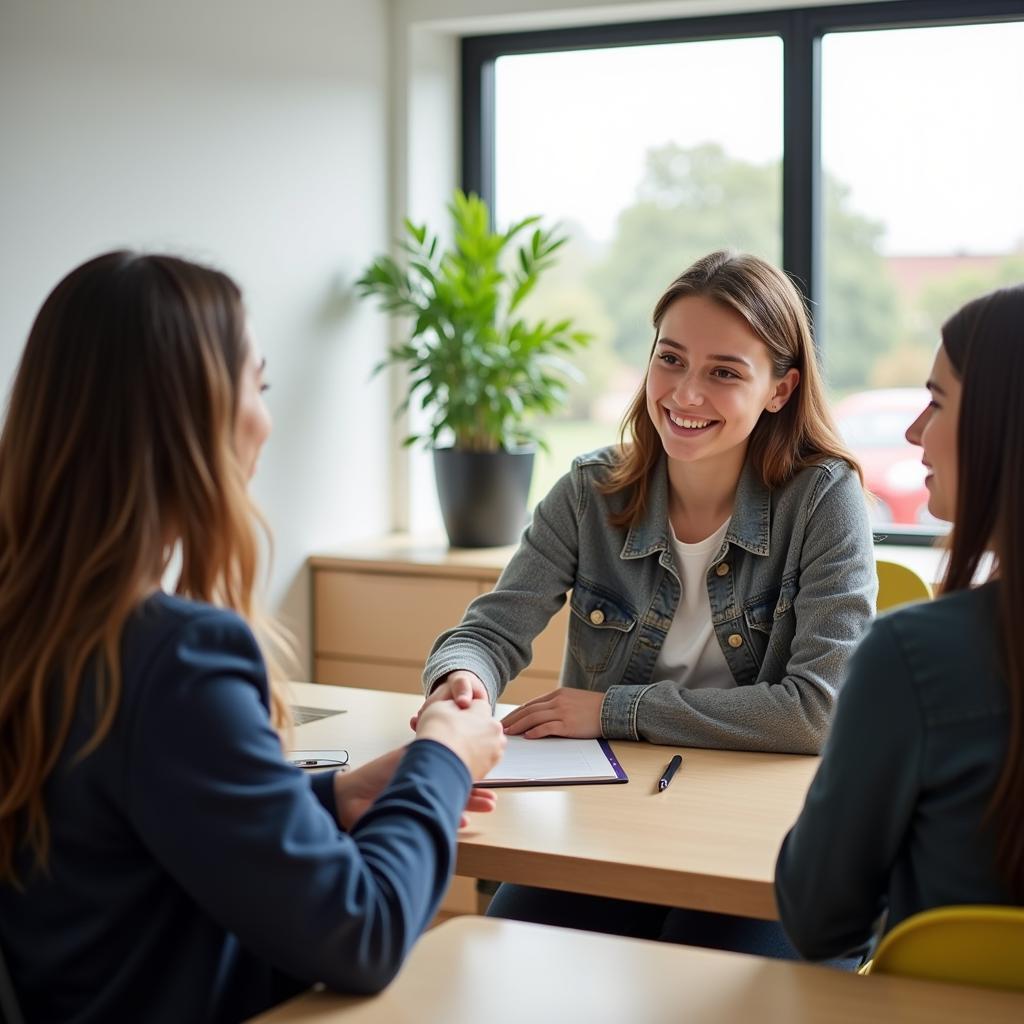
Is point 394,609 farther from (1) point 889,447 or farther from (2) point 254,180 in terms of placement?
(1) point 889,447

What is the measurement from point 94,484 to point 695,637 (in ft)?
3.96

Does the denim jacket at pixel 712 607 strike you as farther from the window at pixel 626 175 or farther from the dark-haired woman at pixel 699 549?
the window at pixel 626 175

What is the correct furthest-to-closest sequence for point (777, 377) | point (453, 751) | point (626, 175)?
point (626, 175)
point (777, 377)
point (453, 751)

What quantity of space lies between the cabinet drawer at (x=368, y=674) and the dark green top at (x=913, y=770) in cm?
257

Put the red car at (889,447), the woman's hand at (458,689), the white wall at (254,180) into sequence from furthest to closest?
the red car at (889,447) < the white wall at (254,180) < the woman's hand at (458,689)

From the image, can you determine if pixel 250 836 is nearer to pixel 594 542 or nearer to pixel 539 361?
pixel 594 542

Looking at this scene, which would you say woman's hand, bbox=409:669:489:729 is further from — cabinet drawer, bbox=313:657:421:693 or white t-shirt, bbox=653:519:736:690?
cabinet drawer, bbox=313:657:421:693

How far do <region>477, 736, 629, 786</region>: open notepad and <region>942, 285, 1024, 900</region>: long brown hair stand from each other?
0.64m

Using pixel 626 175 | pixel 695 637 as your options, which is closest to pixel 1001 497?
pixel 695 637

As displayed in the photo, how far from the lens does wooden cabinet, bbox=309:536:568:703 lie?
11.9 ft

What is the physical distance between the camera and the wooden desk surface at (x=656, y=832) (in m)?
1.43

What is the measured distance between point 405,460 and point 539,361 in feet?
1.98

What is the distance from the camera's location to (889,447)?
3.98 meters

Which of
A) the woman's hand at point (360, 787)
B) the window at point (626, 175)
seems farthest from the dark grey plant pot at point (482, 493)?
the woman's hand at point (360, 787)
